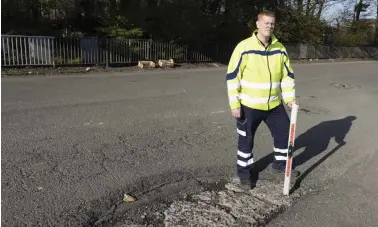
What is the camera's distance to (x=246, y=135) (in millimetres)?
4074

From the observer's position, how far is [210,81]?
13391 millimetres

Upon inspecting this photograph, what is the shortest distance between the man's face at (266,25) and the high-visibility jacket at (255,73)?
0.35 ft

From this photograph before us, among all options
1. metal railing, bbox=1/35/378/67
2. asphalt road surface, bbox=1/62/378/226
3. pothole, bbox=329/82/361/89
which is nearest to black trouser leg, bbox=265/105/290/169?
asphalt road surface, bbox=1/62/378/226

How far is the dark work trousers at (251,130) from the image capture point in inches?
159

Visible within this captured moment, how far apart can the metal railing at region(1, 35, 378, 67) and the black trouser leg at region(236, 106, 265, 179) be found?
40.2 feet

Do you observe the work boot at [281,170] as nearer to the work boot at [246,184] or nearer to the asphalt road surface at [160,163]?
the asphalt road surface at [160,163]

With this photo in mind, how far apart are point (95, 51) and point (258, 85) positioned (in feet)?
44.9

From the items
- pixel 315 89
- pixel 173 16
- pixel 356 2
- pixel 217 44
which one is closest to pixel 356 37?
pixel 356 2

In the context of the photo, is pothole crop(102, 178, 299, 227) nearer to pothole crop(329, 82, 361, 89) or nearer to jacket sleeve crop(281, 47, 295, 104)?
jacket sleeve crop(281, 47, 295, 104)

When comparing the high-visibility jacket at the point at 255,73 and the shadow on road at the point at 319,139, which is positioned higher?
the high-visibility jacket at the point at 255,73

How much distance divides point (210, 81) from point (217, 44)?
29.4 feet

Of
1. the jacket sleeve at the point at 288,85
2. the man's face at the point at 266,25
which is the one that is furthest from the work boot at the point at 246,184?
the man's face at the point at 266,25

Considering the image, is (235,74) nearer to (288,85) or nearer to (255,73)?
(255,73)

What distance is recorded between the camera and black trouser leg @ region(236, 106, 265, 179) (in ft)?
13.2
